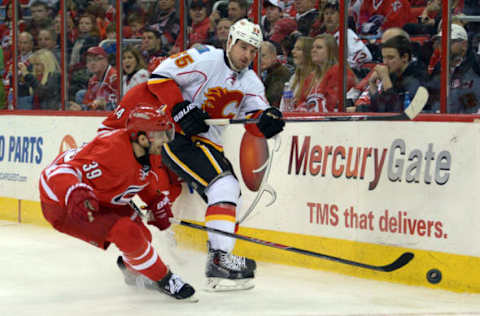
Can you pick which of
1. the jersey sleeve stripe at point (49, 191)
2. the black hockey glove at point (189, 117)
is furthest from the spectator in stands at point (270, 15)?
the jersey sleeve stripe at point (49, 191)

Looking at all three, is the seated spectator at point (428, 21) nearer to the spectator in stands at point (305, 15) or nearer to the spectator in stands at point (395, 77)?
the spectator in stands at point (395, 77)

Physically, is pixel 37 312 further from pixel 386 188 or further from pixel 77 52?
pixel 77 52

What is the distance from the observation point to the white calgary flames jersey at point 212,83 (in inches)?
200

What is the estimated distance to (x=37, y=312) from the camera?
13.7 ft

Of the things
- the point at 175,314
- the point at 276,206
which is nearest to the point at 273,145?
the point at 276,206

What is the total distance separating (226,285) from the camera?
4.80 meters

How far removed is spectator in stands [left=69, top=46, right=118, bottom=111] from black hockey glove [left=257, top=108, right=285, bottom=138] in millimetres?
2443

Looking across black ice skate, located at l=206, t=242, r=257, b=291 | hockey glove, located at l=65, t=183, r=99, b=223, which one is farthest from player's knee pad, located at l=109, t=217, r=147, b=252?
black ice skate, located at l=206, t=242, r=257, b=291

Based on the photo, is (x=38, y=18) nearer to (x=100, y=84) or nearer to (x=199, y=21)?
(x=100, y=84)

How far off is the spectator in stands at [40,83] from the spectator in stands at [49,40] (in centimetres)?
4

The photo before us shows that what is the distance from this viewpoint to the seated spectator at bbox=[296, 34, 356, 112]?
5496mm

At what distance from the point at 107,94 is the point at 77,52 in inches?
21.3

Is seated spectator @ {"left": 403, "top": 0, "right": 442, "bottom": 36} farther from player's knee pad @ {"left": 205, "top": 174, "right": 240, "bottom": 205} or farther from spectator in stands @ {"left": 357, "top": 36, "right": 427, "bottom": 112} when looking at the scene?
player's knee pad @ {"left": 205, "top": 174, "right": 240, "bottom": 205}

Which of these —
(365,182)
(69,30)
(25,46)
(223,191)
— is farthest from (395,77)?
(25,46)
